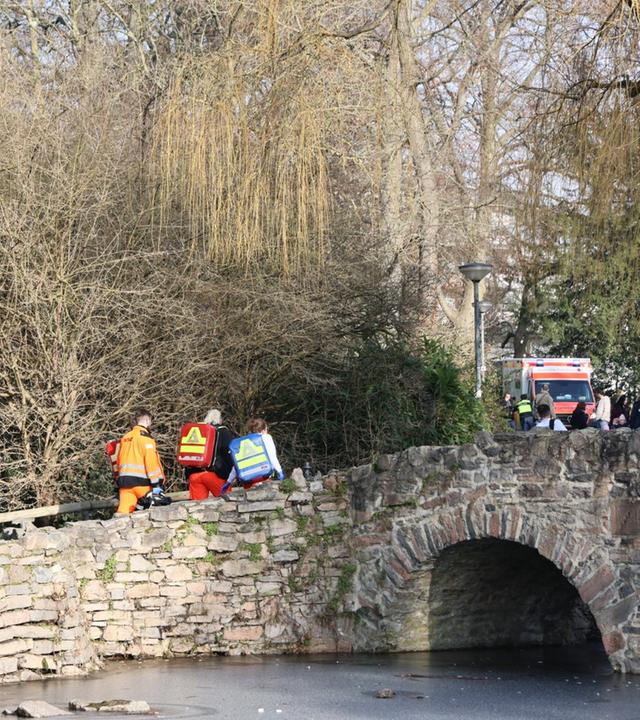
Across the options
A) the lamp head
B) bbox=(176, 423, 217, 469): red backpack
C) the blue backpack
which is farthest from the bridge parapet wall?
the lamp head

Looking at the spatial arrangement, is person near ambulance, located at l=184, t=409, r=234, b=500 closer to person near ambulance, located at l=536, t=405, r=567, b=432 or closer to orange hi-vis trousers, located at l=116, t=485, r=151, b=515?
orange hi-vis trousers, located at l=116, t=485, r=151, b=515

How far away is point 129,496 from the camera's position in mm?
13945

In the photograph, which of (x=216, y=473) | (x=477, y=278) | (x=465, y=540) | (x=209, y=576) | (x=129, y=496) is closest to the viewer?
(x=465, y=540)

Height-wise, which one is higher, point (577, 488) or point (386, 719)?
point (577, 488)

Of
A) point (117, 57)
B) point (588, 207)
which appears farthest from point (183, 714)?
point (117, 57)

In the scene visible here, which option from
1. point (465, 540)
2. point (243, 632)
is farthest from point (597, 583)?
point (243, 632)

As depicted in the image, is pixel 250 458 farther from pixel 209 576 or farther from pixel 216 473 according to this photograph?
pixel 209 576

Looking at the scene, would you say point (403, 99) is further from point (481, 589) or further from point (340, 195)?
point (481, 589)

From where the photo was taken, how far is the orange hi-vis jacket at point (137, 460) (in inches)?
541

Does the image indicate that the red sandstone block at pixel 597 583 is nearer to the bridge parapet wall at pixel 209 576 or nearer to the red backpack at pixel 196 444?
the bridge parapet wall at pixel 209 576

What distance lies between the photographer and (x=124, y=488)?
45.6 ft

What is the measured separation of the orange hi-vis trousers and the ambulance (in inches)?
755

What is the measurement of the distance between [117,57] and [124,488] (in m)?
7.39

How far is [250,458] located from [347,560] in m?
1.37
